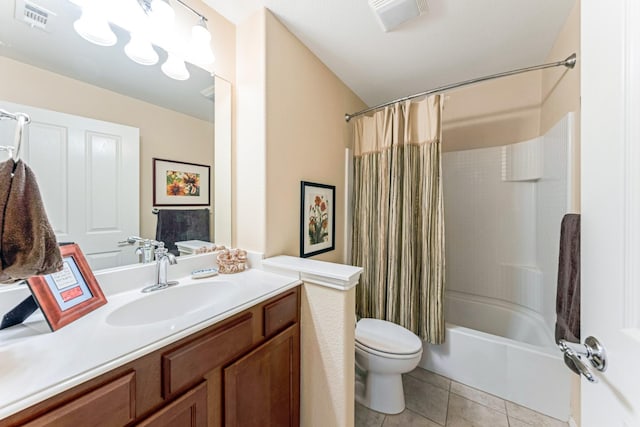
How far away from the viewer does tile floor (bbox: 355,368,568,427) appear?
1324 millimetres

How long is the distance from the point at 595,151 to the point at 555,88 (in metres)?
1.59

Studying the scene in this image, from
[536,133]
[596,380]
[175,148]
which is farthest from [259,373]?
[536,133]

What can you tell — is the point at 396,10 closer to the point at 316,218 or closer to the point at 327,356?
the point at 316,218

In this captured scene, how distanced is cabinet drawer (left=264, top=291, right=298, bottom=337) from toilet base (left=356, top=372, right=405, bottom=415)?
2.47 ft

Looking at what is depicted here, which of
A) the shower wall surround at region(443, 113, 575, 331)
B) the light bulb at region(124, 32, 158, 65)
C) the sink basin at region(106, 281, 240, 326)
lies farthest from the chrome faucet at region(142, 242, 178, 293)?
the shower wall surround at region(443, 113, 575, 331)

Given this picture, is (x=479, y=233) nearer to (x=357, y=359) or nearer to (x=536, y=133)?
(x=536, y=133)

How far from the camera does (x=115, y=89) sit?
101 cm

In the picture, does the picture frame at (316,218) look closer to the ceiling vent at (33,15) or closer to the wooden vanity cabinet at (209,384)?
the wooden vanity cabinet at (209,384)

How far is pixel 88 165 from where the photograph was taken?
3.04 ft

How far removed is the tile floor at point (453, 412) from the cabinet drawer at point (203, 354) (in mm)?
1009

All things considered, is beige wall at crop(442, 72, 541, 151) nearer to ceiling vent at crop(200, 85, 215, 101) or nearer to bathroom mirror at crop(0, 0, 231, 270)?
ceiling vent at crop(200, 85, 215, 101)

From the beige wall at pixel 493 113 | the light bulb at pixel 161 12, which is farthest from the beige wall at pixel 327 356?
the beige wall at pixel 493 113

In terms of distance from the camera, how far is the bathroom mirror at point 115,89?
31.5 inches

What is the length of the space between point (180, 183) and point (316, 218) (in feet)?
2.81
